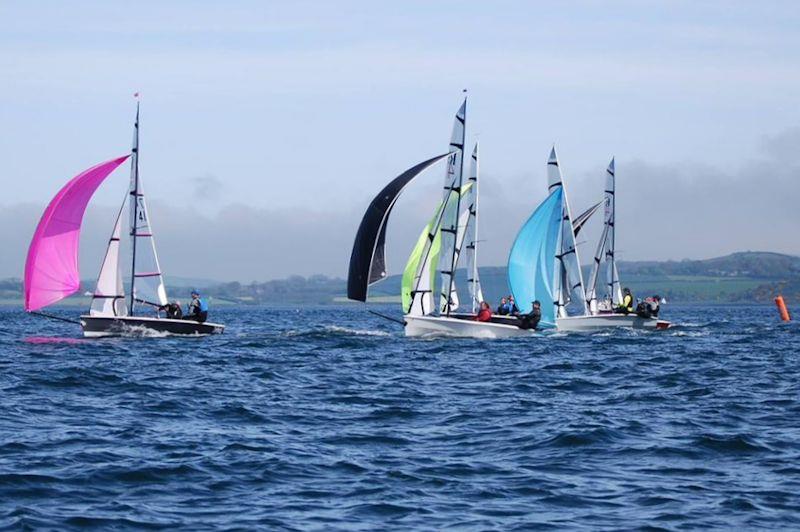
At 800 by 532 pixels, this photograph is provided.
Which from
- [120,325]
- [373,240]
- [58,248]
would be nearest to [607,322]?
[373,240]

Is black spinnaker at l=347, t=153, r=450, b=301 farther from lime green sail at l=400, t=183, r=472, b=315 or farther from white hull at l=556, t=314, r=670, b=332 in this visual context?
white hull at l=556, t=314, r=670, b=332

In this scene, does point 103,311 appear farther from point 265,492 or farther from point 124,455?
point 265,492

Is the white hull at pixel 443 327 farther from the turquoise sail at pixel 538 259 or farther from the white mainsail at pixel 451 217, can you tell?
the turquoise sail at pixel 538 259

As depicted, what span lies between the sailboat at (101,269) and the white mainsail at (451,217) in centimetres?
923

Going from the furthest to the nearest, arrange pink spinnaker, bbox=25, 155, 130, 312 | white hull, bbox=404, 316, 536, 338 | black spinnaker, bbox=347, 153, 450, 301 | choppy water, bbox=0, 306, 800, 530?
1. white hull, bbox=404, 316, 536, 338
2. black spinnaker, bbox=347, 153, 450, 301
3. pink spinnaker, bbox=25, 155, 130, 312
4. choppy water, bbox=0, 306, 800, 530

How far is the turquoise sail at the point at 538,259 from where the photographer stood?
163 feet

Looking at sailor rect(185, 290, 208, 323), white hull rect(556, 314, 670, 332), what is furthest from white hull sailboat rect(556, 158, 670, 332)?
sailor rect(185, 290, 208, 323)

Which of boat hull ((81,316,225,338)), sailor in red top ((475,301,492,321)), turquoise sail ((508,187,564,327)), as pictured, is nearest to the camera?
boat hull ((81,316,225,338))

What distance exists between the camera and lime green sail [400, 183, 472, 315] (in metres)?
44.5

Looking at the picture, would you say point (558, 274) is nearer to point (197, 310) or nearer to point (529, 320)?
point (529, 320)

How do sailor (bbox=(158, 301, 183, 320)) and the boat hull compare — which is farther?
sailor (bbox=(158, 301, 183, 320))

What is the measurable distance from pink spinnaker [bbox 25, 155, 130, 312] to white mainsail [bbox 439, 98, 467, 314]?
12.6 m

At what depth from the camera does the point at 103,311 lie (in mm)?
42000

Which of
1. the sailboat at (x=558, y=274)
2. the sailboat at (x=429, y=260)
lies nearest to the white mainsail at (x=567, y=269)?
the sailboat at (x=558, y=274)
